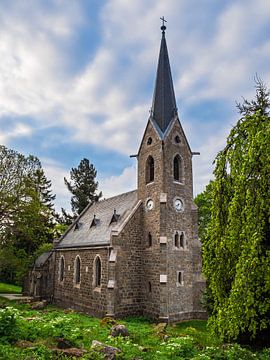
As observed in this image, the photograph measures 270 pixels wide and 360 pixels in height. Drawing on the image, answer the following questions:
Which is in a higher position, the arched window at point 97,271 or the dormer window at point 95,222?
the dormer window at point 95,222

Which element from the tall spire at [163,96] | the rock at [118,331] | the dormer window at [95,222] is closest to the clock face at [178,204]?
the tall spire at [163,96]

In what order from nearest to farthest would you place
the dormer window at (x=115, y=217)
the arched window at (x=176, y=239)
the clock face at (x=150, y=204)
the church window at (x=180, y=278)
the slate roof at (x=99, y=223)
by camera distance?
the church window at (x=180, y=278) → the arched window at (x=176, y=239) → the clock face at (x=150, y=204) → the slate roof at (x=99, y=223) → the dormer window at (x=115, y=217)

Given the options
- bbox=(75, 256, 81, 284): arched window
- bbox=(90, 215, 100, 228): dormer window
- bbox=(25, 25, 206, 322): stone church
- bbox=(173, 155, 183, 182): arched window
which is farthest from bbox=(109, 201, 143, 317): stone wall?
bbox=(75, 256, 81, 284): arched window

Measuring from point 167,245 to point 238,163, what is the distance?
11.0 metres

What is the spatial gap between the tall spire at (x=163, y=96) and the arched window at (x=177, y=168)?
2.31 metres

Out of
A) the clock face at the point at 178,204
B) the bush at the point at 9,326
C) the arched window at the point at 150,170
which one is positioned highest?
the arched window at the point at 150,170

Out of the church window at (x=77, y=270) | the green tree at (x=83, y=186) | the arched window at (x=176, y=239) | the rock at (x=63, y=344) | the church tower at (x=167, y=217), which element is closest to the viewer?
the rock at (x=63, y=344)

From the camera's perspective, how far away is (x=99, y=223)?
25984mm

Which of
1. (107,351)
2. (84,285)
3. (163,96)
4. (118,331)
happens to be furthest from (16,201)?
(107,351)

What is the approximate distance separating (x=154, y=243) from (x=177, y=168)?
5.72 m

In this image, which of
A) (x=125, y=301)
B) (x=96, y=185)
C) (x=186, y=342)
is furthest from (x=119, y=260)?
(x=96, y=185)

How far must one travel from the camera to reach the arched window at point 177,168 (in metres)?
22.5

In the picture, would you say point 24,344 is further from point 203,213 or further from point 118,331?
point 203,213

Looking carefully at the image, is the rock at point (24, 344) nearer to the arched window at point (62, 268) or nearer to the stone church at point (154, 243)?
the stone church at point (154, 243)
